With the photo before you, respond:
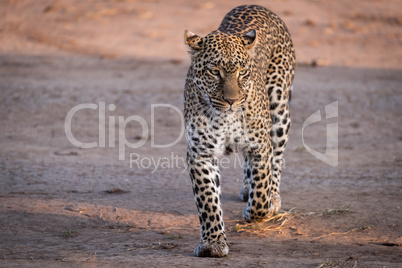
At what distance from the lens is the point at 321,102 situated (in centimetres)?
1199

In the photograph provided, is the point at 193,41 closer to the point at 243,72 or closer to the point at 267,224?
the point at 243,72

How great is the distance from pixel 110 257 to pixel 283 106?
3065 millimetres

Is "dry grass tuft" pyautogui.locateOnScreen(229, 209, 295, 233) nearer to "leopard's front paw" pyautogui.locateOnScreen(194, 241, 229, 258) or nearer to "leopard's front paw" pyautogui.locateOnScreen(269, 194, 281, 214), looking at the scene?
"leopard's front paw" pyautogui.locateOnScreen(269, 194, 281, 214)

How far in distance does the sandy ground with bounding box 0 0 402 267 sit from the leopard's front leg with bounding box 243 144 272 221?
211 millimetres

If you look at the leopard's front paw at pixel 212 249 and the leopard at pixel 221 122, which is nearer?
the leopard's front paw at pixel 212 249

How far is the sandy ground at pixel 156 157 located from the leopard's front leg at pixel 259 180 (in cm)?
21

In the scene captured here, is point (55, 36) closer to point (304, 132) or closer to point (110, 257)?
point (304, 132)

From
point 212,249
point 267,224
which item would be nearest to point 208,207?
point 212,249

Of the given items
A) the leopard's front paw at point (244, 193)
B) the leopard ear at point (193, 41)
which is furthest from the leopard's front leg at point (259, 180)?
the leopard ear at point (193, 41)

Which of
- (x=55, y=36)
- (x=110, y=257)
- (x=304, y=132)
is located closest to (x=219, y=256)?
(x=110, y=257)

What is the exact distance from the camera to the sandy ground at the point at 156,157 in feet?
19.3

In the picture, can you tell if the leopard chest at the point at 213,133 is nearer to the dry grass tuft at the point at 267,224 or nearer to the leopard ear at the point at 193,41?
the leopard ear at the point at 193,41

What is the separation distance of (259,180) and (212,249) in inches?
45.4

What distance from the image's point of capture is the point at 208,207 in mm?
5688
